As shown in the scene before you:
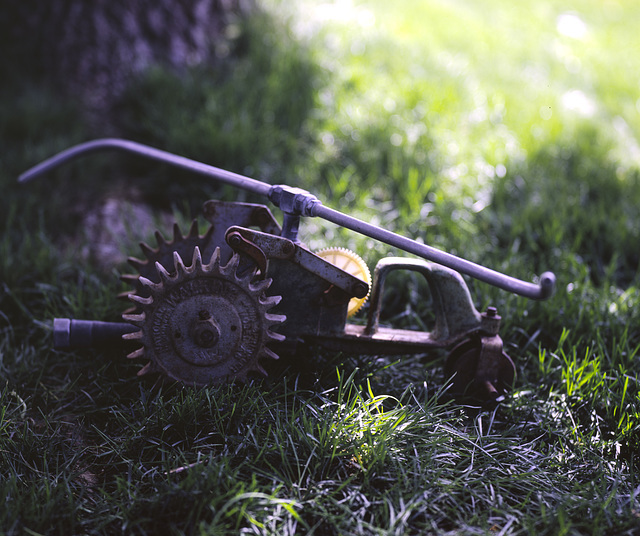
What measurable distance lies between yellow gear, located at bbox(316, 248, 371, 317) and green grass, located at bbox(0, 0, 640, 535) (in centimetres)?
24

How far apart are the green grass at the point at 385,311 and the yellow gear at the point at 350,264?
237 millimetres

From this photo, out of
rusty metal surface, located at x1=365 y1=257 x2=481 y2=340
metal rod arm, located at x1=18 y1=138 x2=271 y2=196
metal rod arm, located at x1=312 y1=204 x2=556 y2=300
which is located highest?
metal rod arm, located at x1=18 y1=138 x2=271 y2=196

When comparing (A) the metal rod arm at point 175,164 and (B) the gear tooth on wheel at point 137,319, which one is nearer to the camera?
(B) the gear tooth on wheel at point 137,319

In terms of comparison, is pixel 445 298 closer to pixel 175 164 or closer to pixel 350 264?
pixel 350 264

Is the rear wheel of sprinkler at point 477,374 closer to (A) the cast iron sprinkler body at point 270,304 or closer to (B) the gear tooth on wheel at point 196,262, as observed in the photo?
(A) the cast iron sprinkler body at point 270,304

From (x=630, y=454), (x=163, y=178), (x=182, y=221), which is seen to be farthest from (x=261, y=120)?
(x=630, y=454)

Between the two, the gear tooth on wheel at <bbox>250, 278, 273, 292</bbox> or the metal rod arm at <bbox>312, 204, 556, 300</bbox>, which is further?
the gear tooth on wheel at <bbox>250, 278, 273, 292</bbox>

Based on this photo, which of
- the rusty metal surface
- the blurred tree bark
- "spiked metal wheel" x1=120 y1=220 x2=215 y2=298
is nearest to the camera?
the rusty metal surface

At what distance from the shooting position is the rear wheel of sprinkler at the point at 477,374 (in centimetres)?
212

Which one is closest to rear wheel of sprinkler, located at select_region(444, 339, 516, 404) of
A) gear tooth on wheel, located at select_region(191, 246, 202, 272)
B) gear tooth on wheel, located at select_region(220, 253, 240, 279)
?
gear tooth on wheel, located at select_region(220, 253, 240, 279)

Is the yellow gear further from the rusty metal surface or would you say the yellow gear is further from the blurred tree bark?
the blurred tree bark

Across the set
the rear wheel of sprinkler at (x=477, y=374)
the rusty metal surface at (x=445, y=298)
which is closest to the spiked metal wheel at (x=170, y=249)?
the rusty metal surface at (x=445, y=298)

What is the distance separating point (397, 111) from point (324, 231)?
4.51ft

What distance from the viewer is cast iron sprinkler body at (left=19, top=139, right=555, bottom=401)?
6.34ft
